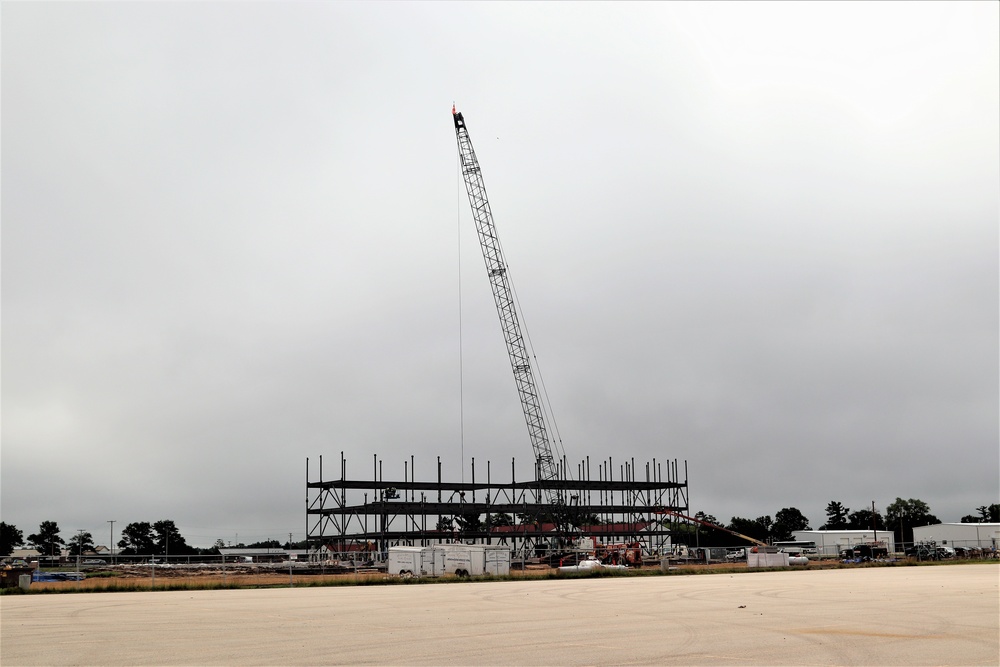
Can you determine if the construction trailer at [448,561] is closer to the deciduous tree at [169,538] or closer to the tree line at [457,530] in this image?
the tree line at [457,530]

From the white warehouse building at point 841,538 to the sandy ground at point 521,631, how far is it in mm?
92030

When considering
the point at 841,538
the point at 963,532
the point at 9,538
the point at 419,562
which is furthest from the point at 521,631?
the point at 9,538

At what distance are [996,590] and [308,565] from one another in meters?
45.7

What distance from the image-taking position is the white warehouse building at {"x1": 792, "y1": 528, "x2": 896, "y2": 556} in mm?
121062

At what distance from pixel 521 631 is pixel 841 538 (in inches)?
4948

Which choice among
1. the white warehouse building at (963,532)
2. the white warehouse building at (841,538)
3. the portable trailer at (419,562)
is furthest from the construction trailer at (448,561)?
the white warehouse building at (963,532)

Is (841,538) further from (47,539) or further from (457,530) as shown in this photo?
(47,539)

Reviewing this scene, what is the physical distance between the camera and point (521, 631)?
69.3 ft

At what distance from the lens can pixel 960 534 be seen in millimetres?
129000

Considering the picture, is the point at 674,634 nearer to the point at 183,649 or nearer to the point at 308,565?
the point at 183,649

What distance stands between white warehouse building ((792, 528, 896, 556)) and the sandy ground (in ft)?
302

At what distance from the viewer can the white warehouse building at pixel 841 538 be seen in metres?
121

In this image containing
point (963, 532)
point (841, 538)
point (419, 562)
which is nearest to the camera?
point (419, 562)

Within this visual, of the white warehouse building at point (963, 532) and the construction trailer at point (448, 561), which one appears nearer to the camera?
the construction trailer at point (448, 561)
